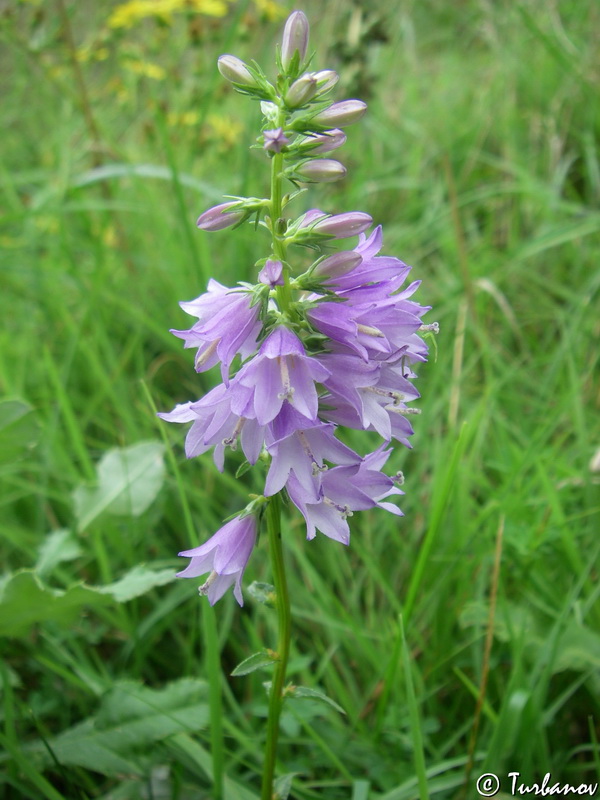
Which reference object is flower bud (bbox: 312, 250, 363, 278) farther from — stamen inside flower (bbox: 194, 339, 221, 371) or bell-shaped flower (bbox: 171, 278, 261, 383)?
stamen inside flower (bbox: 194, 339, 221, 371)

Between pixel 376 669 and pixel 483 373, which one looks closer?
pixel 376 669

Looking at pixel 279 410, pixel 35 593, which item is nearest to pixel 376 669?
pixel 35 593

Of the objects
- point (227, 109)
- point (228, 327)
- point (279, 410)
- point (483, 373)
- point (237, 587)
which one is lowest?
point (483, 373)

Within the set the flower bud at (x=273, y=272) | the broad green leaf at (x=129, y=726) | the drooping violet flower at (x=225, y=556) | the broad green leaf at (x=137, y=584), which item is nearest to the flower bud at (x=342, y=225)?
the flower bud at (x=273, y=272)

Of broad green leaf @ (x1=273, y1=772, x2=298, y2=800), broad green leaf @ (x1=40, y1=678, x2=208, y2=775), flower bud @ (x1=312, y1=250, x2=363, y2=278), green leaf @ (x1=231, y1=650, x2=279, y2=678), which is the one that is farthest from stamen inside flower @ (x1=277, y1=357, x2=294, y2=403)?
broad green leaf @ (x1=40, y1=678, x2=208, y2=775)

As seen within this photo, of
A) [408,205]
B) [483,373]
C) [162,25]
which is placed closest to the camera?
[483,373]

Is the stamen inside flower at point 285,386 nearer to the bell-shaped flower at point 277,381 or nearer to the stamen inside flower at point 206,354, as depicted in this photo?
the bell-shaped flower at point 277,381

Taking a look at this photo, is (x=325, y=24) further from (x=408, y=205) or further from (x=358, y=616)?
(x=358, y=616)

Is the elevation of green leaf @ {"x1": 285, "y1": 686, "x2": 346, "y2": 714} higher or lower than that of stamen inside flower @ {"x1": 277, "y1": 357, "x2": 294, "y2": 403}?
lower
